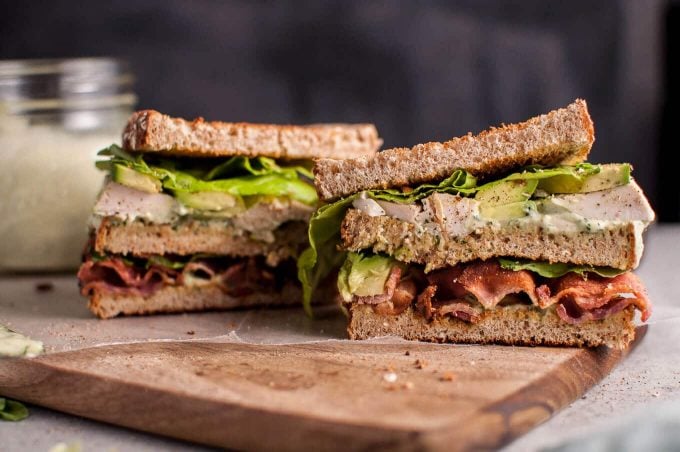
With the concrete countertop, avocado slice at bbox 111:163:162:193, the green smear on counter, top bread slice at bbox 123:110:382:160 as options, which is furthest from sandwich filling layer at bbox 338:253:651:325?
the green smear on counter

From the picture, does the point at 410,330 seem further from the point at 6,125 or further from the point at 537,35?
the point at 537,35

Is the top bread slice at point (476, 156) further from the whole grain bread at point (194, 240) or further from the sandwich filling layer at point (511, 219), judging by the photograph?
the whole grain bread at point (194, 240)

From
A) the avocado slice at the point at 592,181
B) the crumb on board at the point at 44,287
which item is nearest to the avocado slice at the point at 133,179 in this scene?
the crumb on board at the point at 44,287

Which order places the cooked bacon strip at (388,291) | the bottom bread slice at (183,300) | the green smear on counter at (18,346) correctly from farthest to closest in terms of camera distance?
the bottom bread slice at (183,300) < the cooked bacon strip at (388,291) < the green smear on counter at (18,346)

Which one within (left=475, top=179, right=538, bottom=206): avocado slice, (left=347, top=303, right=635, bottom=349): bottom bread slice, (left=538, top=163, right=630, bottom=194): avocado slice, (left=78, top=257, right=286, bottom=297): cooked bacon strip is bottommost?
(left=78, top=257, right=286, bottom=297): cooked bacon strip

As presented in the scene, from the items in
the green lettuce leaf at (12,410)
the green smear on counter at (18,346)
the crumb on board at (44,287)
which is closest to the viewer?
the green lettuce leaf at (12,410)

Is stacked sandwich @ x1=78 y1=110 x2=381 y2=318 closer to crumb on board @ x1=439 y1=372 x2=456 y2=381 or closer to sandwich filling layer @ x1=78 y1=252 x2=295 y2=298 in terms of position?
sandwich filling layer @ x1=78 y1=252 x2=295 y2=298
